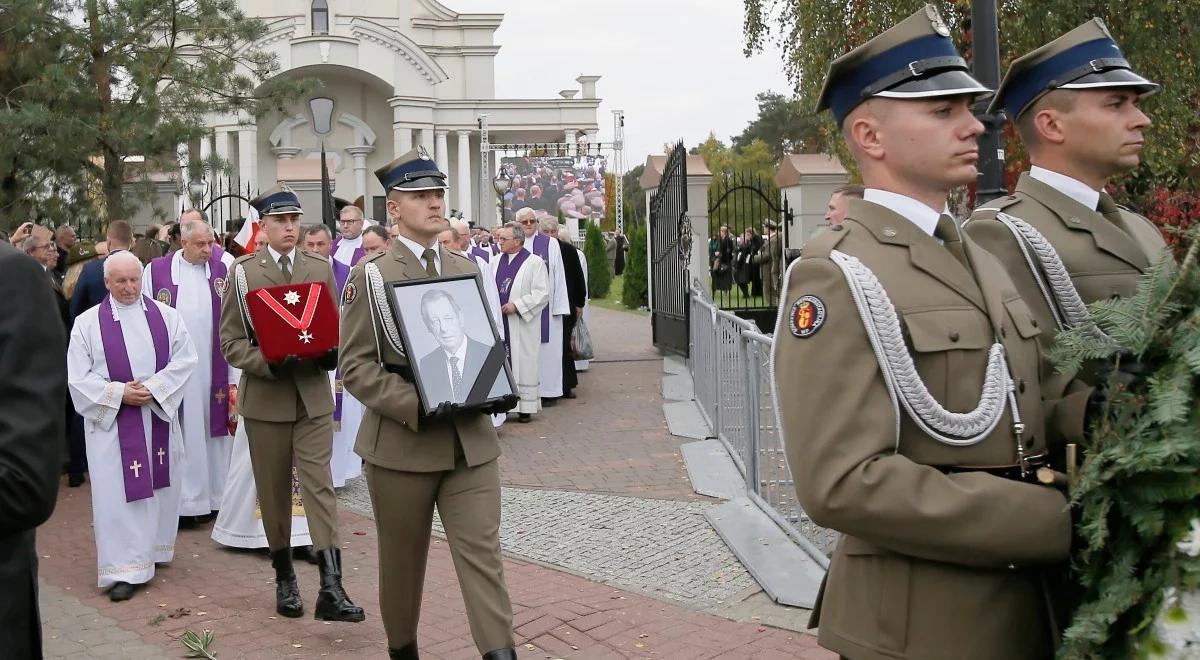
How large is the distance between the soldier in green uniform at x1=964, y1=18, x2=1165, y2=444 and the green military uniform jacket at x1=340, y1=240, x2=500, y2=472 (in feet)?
7.67

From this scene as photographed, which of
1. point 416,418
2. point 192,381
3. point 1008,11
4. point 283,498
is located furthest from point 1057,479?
point 1008,11

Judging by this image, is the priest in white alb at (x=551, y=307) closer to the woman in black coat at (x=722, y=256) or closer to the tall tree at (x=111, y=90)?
the tall tree at (x=111, y=90)

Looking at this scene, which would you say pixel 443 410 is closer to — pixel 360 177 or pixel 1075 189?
pixel 1075 189

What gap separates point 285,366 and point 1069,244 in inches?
179

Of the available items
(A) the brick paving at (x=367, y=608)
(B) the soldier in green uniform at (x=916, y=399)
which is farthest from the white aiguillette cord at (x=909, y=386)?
(A) the brick paving at (x=367, y=608)

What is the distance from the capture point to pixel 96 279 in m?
10.5

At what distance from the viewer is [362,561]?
7.91 metres

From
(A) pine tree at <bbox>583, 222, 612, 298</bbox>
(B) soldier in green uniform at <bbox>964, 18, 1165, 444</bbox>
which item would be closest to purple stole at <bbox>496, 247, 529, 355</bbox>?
(B) soldier in green uniform at <bbox>964, 18, 1165, 444</bbox>

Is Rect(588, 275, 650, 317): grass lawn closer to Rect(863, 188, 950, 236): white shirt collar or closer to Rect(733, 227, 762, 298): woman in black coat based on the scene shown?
Rect(733, 227, 762, 298): woman in black coat

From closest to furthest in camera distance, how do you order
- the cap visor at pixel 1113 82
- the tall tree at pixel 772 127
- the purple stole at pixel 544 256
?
the cap visor at pixel 1113 82 < the purple stole at pixel 544 256 < the tall tree at pixel 772 127

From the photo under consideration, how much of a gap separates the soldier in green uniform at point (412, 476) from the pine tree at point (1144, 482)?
294 centimetres

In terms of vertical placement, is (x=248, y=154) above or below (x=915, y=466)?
above

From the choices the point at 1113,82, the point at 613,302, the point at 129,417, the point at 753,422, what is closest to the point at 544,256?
the point at 753,422

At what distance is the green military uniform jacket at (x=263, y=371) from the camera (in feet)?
22.6
